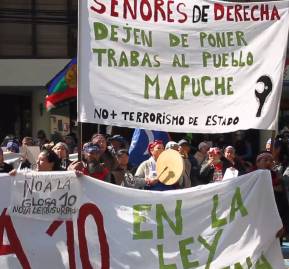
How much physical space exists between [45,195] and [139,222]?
2.60ft

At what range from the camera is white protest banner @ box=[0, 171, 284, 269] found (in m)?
5.57

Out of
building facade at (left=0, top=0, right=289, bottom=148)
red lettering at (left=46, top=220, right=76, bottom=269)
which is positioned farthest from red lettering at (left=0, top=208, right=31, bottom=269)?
building facade at (left=0, top=0, right=289, bottom=148)

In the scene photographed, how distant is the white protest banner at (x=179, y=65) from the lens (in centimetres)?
596

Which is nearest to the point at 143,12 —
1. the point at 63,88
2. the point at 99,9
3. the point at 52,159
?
the point at 99,9

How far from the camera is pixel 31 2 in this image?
20.6 m

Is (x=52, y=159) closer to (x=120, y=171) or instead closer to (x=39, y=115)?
(x=120, y=171)

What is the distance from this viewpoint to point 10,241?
219 inches

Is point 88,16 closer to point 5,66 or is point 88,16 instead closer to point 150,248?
point 150,248

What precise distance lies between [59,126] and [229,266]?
15117mm

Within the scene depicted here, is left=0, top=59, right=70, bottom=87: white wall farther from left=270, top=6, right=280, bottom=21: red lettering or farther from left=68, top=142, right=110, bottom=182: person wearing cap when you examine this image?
left=270, top=6, right=280, bottom=21: red lettering

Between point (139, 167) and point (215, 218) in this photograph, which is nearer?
point (215, 218)

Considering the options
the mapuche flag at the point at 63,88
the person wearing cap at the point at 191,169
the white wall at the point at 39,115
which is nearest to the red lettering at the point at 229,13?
the person wearing cap at the point at 191,169

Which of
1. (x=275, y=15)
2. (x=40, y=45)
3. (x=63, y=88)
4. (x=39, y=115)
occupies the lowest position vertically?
(x=39, y=115)

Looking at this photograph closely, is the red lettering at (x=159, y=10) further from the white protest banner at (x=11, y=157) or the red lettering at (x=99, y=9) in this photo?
the white protest banner at (x=11, y=157)
